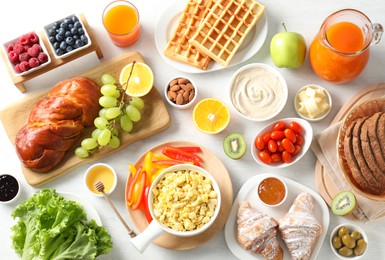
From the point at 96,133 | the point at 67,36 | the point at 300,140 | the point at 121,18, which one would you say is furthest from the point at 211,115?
the point at 67,36

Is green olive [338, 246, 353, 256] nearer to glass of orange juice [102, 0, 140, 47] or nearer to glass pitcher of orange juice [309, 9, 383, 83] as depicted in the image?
glass pitcher of orange juice [309, 9, 383, 83]

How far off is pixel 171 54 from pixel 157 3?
323 mm

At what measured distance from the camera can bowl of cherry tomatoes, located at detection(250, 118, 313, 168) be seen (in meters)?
2.64

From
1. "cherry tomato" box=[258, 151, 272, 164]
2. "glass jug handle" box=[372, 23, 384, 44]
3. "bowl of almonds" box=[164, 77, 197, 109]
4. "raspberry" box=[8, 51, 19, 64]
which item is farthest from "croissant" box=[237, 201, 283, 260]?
"raspberry" box=[8, 51, 19, 64]

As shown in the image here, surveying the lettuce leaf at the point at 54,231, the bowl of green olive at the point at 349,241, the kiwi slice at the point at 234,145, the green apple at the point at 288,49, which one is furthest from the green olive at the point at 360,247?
the lettuce leaf at the point at 54,231

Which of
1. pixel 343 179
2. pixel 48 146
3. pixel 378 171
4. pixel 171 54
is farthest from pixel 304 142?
pixel 48 146

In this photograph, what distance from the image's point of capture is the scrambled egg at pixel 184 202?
252 cm

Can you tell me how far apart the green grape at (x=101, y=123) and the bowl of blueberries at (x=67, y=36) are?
0.36 meters

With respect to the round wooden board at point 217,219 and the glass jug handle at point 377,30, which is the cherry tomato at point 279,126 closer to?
the round wooden board at point 217,219

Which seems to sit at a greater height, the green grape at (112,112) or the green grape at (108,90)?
the green grape at (108,90)

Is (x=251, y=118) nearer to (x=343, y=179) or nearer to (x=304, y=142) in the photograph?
(x=304, y=142)

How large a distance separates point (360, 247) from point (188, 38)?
1.34 metres

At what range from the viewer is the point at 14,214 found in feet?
8.28

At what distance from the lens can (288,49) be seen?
268 cm
